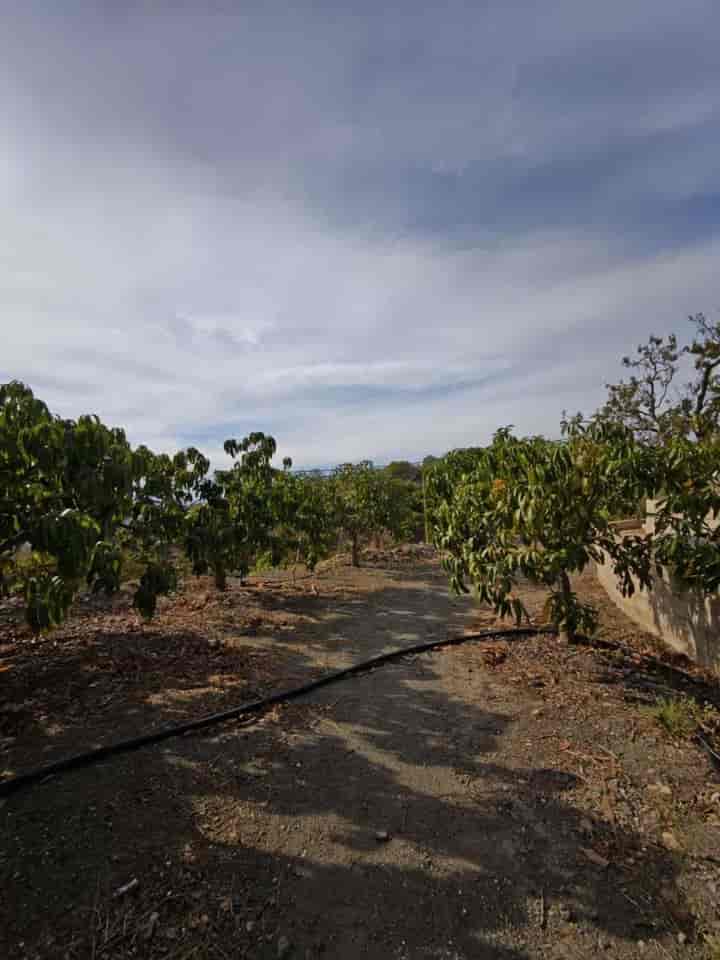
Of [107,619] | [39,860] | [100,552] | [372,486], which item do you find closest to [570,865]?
[39,860]

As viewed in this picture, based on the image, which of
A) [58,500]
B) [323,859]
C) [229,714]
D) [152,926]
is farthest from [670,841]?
[58,500]

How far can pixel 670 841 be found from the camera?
7.52 ft

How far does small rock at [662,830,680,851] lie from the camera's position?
7.41 feet

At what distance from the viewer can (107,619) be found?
5.55m

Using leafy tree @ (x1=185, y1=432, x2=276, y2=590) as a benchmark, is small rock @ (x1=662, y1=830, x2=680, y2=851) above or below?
below

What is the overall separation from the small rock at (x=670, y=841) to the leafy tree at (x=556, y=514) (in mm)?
1719

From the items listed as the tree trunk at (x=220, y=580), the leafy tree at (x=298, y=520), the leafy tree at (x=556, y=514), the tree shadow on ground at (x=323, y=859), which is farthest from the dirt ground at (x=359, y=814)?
the leafy tree at (x=298, y=520)

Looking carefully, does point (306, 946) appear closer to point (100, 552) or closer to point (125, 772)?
point (125, 772)

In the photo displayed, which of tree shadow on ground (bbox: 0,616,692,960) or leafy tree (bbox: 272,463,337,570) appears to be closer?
tree shadow on ground (bbox: 0,616,692,960)

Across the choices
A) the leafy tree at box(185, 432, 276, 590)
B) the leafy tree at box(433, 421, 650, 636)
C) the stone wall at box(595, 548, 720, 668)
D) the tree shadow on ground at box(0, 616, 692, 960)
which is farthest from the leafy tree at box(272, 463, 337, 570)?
the stone wall at box(595, 548, 720, 668)

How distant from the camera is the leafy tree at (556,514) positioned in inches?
152

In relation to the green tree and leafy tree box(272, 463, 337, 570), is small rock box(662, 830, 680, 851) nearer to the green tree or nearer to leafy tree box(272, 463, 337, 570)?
the green tree

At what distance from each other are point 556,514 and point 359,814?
2.84 metres

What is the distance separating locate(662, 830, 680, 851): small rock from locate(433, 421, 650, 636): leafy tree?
172 cm
